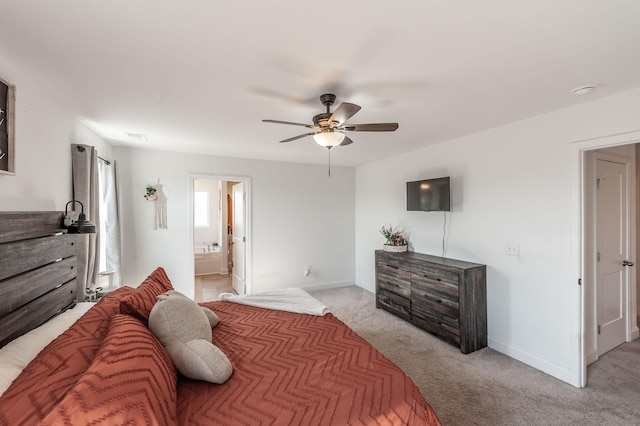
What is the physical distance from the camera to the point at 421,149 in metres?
4.12

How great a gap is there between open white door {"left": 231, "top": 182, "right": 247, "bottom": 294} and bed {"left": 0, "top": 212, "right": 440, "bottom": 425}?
277 centimetres

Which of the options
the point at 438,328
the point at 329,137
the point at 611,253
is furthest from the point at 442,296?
the point at 329,137

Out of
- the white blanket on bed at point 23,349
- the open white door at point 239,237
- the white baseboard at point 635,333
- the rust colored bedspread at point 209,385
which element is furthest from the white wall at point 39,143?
the white baseboard at point 635,333

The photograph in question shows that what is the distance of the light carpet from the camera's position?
2100mm

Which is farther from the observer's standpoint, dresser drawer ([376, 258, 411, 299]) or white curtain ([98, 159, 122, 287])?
dresser drawer ([376, 258, 411, 299])

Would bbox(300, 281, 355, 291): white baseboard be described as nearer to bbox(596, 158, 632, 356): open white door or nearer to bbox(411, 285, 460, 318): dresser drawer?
bbox(411, 285, 460, 318): dresser drawer

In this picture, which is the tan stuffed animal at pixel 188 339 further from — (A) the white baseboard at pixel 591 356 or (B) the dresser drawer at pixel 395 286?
(A) the white baseboard at pixel 591 356

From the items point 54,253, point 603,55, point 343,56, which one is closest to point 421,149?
point 603,55

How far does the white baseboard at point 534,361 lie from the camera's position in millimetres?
2543

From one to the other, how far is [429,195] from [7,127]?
3.92 meters

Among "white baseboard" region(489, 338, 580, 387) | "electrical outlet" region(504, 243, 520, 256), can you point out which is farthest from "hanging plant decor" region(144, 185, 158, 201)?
"white baseboard" region(489, 338, 580, 387)

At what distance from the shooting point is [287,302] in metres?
2.63

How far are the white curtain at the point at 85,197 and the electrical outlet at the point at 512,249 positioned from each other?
415 centimetres

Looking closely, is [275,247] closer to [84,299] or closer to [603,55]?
[84,299]
